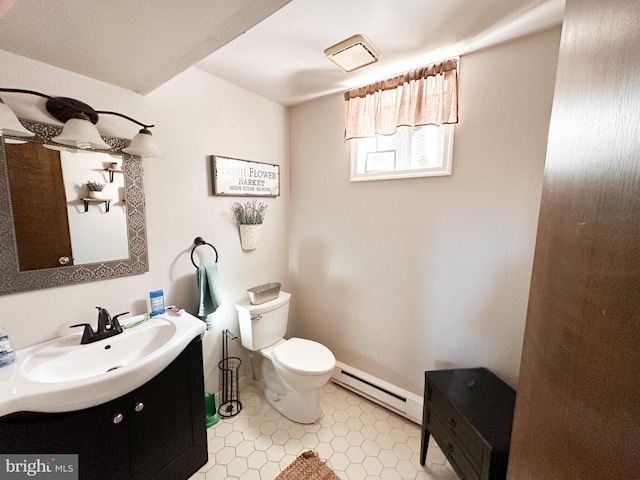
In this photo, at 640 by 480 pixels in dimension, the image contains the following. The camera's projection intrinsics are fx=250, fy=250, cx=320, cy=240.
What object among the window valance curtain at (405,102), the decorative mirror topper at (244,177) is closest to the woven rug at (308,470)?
the decorative mirror topper at (244,177)

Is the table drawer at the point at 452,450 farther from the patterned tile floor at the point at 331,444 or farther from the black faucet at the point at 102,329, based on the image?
the black faucet at the point at 102,329

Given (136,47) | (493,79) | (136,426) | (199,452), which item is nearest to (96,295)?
(136,426)

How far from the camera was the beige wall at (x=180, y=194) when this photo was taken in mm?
1101

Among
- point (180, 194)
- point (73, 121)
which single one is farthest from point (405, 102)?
point (73, 121)

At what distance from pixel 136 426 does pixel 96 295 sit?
0.66 m

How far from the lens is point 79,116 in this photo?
1.09 m

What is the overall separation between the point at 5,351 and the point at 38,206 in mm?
594

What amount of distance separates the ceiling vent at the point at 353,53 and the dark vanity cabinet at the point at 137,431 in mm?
1699

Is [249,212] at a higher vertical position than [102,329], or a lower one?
higher

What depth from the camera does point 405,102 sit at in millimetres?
1551

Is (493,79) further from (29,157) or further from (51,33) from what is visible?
(29,157)

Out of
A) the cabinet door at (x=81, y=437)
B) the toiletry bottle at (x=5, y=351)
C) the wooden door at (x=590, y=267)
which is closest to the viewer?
the wooden door at (x=590, y=267)

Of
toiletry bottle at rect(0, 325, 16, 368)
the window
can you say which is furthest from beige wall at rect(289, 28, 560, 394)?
toiletry bottle at rect(0, 325, 16, 368)

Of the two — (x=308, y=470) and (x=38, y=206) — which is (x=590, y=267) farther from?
(x=38, y=206)
